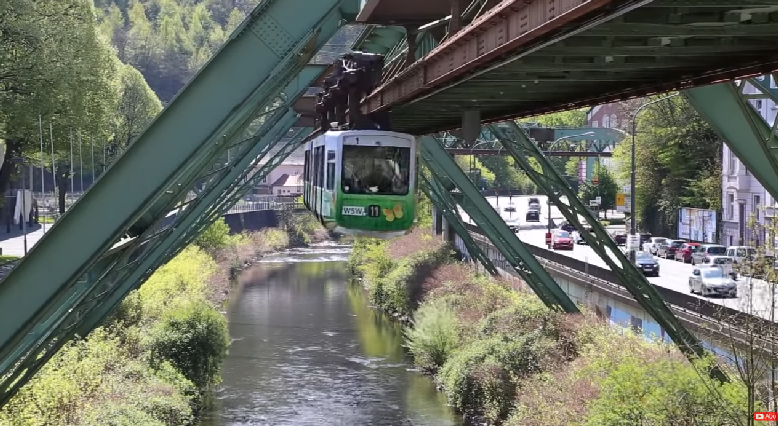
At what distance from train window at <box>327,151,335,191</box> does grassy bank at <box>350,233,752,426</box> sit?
21.2 ft

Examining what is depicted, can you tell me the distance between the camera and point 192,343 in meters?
32.7

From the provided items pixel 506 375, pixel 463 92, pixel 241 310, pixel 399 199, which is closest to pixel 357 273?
pixel 241 310

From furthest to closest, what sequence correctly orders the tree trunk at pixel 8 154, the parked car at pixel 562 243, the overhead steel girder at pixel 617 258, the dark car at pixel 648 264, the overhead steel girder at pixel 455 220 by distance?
the parked car at pixel 562 243, the dark car at pixel 648 264, the tree trunk at pixel 8 154, the overhead steel girder at pixel 455 220, the overhead steel girder at pixel 617 258

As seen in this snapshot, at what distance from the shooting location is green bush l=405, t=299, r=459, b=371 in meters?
36.7

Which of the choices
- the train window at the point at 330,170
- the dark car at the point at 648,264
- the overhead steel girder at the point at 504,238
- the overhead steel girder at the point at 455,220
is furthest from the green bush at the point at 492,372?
the dark car at the point at 648,264

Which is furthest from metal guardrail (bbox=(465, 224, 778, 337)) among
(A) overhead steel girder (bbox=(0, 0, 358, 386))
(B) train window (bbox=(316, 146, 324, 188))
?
(B) train window (bbox=(316, 146, 324, 188))

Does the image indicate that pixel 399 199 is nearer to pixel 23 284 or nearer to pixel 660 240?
pixel 23 284

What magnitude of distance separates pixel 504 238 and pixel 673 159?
1342 inches

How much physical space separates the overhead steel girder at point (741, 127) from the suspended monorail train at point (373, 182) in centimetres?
805

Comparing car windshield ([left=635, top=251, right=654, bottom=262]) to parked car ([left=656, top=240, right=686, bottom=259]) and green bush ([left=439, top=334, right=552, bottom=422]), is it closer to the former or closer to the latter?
parked car ([left=656, top=240, right=686, bottom=259])

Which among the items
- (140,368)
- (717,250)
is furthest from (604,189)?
(140,368)

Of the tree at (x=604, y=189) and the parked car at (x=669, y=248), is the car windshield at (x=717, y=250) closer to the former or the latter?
the parked car at (x=669, y=248)

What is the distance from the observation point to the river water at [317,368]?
98.9 ft

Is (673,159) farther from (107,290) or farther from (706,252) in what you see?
(107,290)
